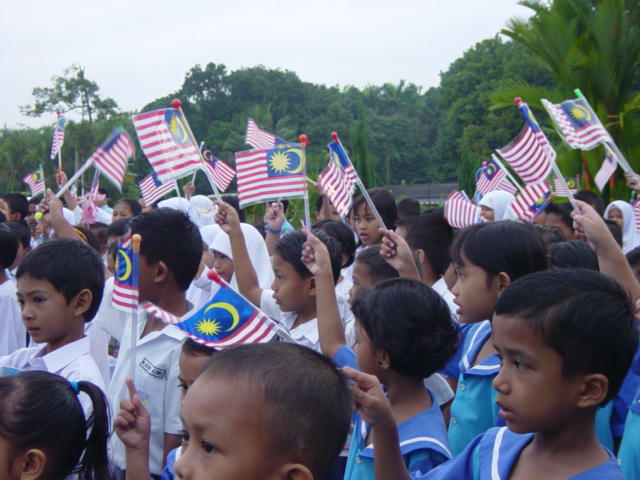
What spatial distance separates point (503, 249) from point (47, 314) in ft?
6.40

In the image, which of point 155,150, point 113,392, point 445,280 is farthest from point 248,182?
point 113,392

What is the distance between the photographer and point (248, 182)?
5.32 metres

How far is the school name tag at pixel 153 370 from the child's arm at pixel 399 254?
4.16ft

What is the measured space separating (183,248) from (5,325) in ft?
4.98

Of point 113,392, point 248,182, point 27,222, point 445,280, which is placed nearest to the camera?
point 113,392

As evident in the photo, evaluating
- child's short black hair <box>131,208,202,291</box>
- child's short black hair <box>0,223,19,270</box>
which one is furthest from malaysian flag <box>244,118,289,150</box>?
child's short black hair <box>131,208,202,291</box>

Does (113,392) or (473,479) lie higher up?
(473,479)

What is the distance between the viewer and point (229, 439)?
63.5 inches

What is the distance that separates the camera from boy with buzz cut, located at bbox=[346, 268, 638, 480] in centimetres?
189

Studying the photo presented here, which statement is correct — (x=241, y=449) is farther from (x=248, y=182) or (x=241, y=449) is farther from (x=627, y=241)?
(x=627, y=241)

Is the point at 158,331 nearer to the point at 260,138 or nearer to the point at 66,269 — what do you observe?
the point at 66,269

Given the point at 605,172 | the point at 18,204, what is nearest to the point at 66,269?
the point at 605,172

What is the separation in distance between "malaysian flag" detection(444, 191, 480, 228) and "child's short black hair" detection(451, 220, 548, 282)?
414 cm

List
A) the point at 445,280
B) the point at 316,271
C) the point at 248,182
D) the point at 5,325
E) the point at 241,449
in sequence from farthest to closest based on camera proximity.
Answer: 1. the point at 248,182
2. the point at 445,280
3. the point at 5,325
4. the point at 316,271
5. the point at 241,449
